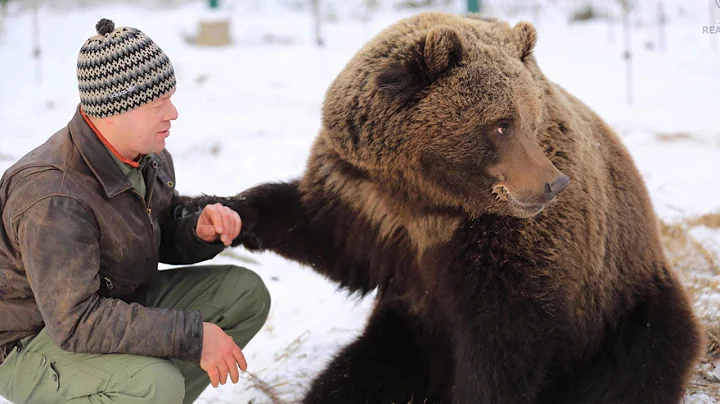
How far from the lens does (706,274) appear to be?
18.0 feet

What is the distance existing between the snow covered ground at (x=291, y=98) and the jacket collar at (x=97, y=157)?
1.61 m

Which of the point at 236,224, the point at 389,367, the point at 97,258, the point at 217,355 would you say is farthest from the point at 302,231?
the point at 97,258

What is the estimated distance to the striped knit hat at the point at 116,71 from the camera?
295 centimetres

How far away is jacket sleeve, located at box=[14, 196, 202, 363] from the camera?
2830mm

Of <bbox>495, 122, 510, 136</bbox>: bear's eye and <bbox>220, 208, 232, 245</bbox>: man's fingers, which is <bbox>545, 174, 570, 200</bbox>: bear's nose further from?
<bbox>220, 208, 232, 245</bbox>: man's fingers

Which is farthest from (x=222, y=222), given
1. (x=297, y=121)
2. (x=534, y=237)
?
(x=297, y=121)

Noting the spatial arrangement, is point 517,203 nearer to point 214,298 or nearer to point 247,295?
point 247,295

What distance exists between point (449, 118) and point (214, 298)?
1.38 meters

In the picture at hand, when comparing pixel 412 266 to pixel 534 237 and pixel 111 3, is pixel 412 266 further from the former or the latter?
pixel 111 3

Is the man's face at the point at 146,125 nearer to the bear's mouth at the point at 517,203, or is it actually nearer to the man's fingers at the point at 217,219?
the man's fingers at the point at 217,219

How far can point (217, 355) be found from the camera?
3.09 meters

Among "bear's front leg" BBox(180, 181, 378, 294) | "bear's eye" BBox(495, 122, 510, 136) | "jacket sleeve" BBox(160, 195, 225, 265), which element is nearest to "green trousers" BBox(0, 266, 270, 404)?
"jacket sleeve" BBox(160, 195, 225, 265)

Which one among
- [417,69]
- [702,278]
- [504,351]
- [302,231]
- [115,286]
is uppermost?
[417,69]

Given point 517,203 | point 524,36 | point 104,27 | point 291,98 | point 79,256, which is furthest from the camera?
point 291,98
